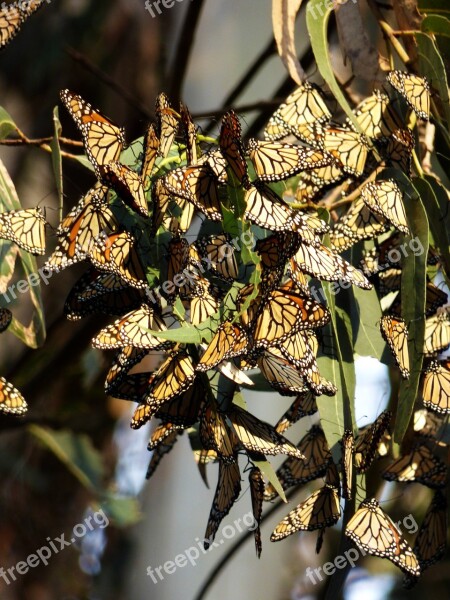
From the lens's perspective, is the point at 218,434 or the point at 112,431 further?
the point at 112,431

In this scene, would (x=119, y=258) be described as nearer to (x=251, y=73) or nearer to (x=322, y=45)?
(x=322, y=45)

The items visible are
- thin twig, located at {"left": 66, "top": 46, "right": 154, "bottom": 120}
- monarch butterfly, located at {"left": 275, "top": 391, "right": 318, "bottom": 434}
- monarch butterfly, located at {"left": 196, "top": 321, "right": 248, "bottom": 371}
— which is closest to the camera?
monarch butterfly, located at {"left": 196, "top": 321, "right": 248, "bottom": 371}

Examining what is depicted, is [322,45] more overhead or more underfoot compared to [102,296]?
more overhead

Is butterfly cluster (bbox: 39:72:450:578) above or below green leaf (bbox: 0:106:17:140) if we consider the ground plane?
below

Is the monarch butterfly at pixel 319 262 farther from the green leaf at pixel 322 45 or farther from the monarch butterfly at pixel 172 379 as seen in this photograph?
the green leaf at pixel 322 45

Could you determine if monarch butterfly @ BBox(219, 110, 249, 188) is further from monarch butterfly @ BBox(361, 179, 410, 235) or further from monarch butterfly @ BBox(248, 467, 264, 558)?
monarch butterfly @ BBox(248, 467, 264, 558)

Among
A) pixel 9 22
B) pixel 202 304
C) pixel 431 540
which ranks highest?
pixel 9 22

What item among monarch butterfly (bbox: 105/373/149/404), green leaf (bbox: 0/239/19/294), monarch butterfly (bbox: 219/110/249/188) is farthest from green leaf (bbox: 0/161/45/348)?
monarch butterfly (bbox: 219/110/249/188)

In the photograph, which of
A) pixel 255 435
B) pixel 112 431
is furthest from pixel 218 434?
pixel 112 431
